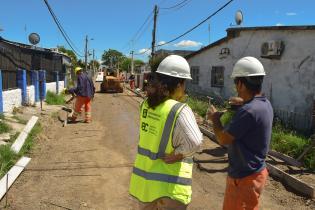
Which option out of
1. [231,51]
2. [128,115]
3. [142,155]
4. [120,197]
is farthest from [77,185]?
[231,51]

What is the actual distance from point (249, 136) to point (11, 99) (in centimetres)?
1191

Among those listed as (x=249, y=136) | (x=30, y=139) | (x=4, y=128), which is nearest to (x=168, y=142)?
(x=249, y=136)

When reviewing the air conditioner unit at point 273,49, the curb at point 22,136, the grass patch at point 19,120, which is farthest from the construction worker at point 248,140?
the air conditioner unit at point 273,49

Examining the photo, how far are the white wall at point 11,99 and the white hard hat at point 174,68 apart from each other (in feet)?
35.2

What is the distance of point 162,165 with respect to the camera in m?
2.65

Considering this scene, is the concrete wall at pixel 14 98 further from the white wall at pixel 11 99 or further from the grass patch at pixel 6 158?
the grass patch at pixel 6 158

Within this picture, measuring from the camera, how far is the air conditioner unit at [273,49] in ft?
45.3

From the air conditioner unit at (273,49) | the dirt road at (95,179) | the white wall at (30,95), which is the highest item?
the air conditioner unit at (273,49)

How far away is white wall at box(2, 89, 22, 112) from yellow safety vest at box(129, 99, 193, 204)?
1066 centimetres

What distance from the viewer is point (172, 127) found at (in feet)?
8.51

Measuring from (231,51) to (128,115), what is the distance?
578 cm

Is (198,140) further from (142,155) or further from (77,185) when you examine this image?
(77,185)

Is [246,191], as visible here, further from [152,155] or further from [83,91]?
[83,91]

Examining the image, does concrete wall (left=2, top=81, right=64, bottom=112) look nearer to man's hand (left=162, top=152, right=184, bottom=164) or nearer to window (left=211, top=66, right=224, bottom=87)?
window (left=211, top=66, right=224, bottom=87)
